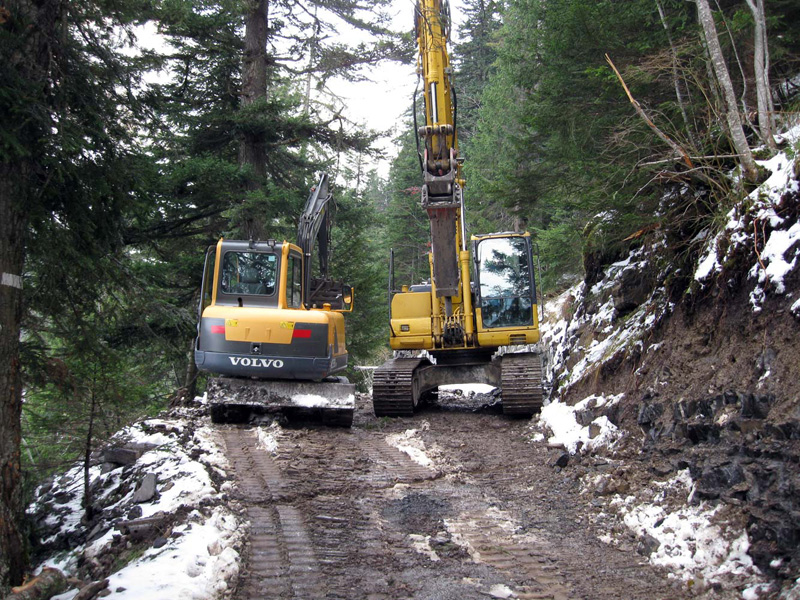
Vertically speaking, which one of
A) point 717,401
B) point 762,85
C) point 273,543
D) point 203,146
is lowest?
point 273,543

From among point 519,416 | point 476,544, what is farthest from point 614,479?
point 519,416

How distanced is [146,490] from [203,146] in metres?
10.4

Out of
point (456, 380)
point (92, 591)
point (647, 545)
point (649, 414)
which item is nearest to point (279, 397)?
point (456, 380)

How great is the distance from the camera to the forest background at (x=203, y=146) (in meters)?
5.11

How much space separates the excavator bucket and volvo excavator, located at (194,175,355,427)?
14mm

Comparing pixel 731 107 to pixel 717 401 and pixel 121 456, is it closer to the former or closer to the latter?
pixel 717 401

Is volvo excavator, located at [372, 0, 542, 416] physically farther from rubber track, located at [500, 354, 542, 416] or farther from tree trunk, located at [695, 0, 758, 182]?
tree trunk, located at [695, 0, 758, 182]

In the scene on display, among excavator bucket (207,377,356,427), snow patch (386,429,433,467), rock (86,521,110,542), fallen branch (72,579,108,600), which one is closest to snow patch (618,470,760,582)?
snow patch (386,429,433,467)

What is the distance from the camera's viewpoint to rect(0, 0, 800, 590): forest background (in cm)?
511

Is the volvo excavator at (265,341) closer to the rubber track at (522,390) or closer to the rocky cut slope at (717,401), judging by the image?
the rubber track at (522,390)

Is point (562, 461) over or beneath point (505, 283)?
beneath

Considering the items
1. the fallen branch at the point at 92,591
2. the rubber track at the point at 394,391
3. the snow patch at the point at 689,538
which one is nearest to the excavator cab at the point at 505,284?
the rubber track at the point at 394,391

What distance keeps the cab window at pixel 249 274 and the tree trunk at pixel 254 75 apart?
4557mm

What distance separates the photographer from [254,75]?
45.9 ft
